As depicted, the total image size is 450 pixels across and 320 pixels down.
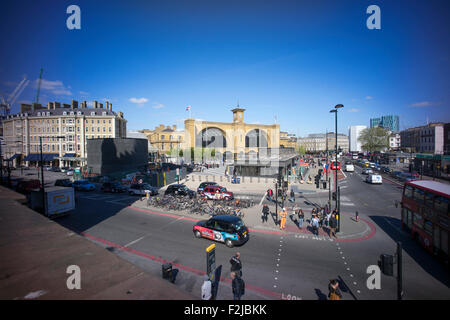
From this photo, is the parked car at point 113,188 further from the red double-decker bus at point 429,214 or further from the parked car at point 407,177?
the parked car at point 407,177

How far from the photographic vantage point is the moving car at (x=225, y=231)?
12.0 m

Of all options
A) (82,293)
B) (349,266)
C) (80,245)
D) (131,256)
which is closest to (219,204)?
(131,256)

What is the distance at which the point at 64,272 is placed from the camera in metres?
5.33

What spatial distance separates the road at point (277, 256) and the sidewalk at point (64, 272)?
3695 mm

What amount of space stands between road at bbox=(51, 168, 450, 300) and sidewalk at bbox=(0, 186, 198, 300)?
369 cm

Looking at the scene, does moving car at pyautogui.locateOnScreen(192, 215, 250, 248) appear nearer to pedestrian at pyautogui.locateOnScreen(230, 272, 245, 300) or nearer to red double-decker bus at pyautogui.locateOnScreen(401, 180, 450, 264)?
pedestrian at pyautogui.locateOnScreen(230, 272, 245, 300)

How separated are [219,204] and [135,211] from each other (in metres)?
7.84

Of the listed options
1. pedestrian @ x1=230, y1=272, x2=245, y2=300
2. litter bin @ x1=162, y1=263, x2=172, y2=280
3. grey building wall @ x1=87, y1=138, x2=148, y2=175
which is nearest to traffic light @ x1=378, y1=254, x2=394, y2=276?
pedestrian @ x1=230, y1=272, x2=245, y2=300

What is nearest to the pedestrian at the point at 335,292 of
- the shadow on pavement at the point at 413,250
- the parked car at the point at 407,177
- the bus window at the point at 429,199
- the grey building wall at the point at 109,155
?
the shadow on pavement at the point at 413,250

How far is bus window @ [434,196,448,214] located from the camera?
9820 mm

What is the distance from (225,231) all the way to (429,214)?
34.8 ft

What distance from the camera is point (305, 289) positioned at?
8.27 metres

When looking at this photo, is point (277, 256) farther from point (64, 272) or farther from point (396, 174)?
point (396, 174)

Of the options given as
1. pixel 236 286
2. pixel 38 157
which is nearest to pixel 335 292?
pixel 236 286
